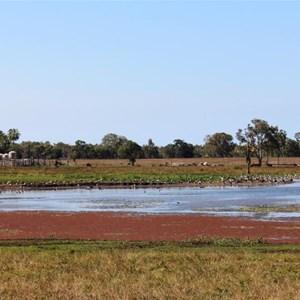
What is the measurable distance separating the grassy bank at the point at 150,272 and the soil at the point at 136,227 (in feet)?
17.8

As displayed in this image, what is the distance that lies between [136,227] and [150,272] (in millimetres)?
17855

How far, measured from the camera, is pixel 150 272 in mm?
18734

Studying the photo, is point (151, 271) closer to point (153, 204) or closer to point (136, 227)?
point (136, 227)

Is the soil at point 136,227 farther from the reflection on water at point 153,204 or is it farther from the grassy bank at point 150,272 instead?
the grassy bank at point 150,272

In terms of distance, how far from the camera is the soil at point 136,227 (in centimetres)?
3177

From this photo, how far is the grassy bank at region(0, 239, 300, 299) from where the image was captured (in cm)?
1516

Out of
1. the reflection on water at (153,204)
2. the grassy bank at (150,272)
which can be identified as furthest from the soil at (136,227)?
the grassy bank at (150,272)

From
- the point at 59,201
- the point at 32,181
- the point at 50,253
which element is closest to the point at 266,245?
the point at 50,253

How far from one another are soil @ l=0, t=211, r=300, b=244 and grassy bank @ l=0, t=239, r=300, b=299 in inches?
213

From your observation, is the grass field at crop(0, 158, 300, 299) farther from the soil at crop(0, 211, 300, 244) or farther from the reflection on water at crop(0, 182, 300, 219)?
the reflection on water at crop(0, 182, 300, 219)

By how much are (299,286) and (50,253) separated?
968cm

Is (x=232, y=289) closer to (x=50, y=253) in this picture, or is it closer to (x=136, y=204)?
(x=50, y=253)

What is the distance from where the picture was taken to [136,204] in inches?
2174

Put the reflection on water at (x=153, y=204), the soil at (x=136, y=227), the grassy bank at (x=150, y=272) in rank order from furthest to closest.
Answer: the reflection on water at (x=153, y=204)
the soil at (x=136, y=227)
the grassy bank at (x=150, y=272)
